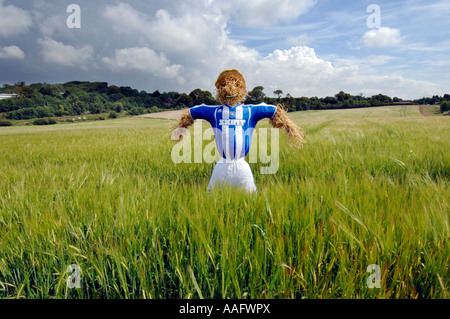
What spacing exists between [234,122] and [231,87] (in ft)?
1.16

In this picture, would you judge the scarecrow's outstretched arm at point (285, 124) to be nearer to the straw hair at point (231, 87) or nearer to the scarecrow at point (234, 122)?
the scarecrow at point (234, 122)

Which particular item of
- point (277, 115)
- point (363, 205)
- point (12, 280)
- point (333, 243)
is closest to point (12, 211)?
point (12, 280)

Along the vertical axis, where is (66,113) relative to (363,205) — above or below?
above

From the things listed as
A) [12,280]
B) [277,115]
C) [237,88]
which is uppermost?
[237,88]

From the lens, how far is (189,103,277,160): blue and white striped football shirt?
225 cm

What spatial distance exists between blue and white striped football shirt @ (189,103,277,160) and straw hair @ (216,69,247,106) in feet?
0.25

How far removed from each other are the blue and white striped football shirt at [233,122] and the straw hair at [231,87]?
0.07 metres

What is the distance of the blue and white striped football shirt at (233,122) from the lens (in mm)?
2254

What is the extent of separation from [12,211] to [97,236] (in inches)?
27.4

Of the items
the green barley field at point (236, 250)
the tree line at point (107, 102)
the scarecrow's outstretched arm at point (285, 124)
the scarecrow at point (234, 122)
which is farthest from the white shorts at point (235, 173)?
the tree line at point (107, 102)

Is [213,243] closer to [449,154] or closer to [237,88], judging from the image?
[237,88]

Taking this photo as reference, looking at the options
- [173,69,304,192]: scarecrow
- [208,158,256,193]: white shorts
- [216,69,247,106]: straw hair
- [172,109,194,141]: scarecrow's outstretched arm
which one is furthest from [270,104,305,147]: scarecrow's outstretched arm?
[172,109,194,141]: scarecrow's outstretched arm

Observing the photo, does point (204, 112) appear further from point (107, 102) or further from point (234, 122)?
point (107, 102)
